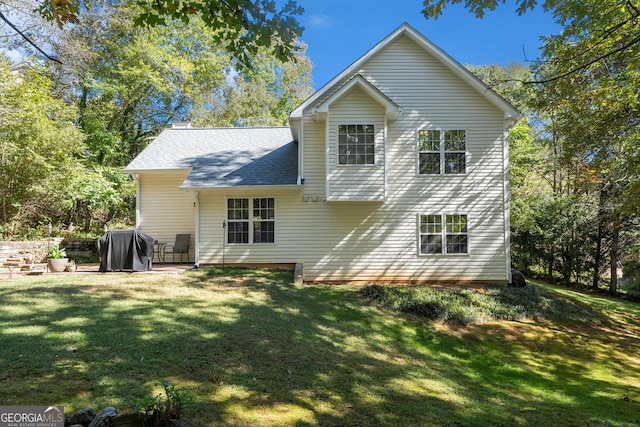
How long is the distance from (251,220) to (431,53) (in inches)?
320

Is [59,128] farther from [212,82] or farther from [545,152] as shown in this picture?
[545,152]

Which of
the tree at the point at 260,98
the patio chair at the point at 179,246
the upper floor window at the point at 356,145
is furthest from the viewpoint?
the tree at the point at 260,98

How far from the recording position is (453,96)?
1186 centimetres

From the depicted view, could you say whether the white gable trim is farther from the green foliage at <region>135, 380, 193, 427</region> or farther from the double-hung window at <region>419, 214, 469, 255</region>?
the green foliage at <region>135, 380, 193, 427</region>

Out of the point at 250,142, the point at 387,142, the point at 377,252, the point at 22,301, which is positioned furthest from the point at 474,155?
the point at 22,301

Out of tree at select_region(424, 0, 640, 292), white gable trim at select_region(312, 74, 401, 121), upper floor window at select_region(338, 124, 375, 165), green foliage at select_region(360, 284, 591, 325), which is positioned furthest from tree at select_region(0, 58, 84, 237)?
tree at select_region(424, 0, 640, 292)

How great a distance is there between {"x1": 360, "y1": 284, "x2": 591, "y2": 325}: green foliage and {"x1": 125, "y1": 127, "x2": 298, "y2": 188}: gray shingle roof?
4784 mm

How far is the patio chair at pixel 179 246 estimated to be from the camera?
43.8 feet

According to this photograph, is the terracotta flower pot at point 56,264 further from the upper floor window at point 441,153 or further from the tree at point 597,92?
the tree at point 597,92

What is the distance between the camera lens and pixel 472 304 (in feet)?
33.4

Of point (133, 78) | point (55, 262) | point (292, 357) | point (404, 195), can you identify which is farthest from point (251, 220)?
point (133, 78)

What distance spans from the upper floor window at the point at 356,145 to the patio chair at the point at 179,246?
660cm

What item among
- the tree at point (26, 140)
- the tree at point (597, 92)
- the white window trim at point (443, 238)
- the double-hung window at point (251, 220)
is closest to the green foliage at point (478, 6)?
the tree at point (597, 92)

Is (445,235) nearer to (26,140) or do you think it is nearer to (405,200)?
(405,200)
